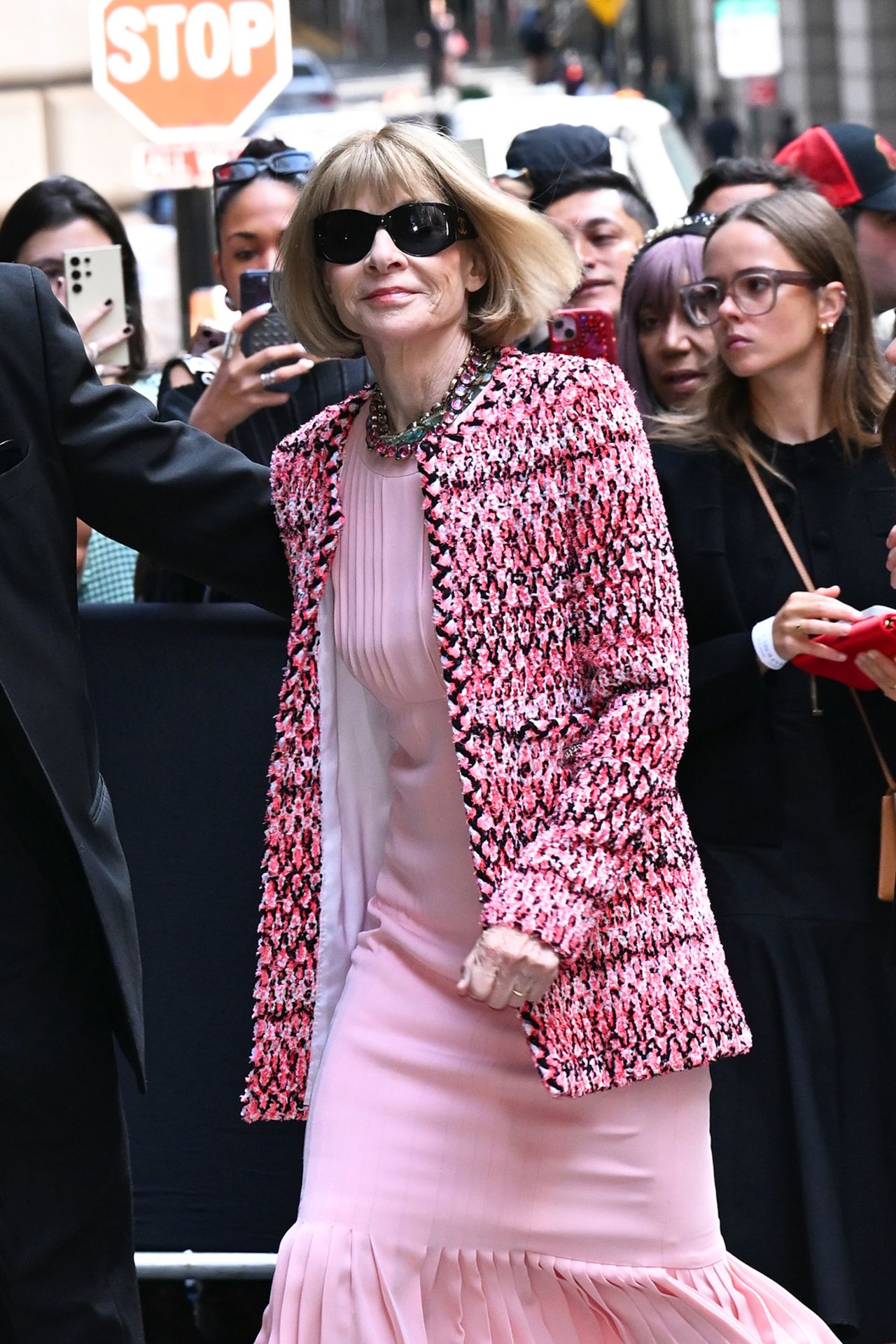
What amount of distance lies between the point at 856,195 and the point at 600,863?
326 centimetres

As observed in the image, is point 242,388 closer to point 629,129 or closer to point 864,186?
point 864,186

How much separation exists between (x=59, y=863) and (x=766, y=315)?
189 cm

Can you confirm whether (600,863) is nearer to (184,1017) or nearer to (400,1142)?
(400,1142)

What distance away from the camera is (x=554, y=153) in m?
6.06

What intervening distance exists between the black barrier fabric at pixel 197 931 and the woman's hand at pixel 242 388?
1.55 ft

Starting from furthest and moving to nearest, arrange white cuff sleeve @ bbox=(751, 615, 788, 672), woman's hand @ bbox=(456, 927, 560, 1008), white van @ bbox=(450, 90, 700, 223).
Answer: white van @ bbox=(450, 90, 700, 223) → white cuff sleeve @ bbox=(751, 615, 788, 672) → woman's hand @ bbox=(456, 927, 560, 1008)

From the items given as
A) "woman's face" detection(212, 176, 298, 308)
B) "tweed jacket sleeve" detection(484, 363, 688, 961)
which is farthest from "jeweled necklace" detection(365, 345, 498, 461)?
"woman's face" detection(212, 176, 298, 308)

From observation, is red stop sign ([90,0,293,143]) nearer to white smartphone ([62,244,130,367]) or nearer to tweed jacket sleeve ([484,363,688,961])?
white smartphone ([62,244,130,367])

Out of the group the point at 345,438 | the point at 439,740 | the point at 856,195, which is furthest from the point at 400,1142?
the point at 856,195

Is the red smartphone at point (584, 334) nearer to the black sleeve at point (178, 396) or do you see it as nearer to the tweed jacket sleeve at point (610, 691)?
the black sleeve at point (178, 396)

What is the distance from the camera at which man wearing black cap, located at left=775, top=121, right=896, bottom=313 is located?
561 cm

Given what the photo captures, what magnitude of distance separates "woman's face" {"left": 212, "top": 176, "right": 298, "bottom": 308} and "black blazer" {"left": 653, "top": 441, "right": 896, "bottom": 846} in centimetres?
137

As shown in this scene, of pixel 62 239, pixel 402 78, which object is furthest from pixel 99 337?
pixel 402 78

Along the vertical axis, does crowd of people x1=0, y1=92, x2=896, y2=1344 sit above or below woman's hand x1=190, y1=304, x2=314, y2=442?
below
